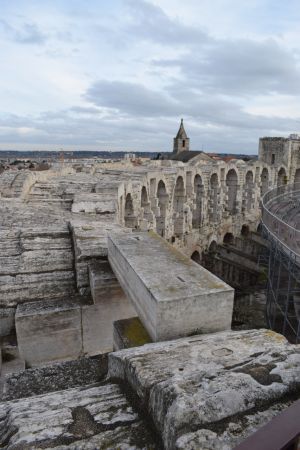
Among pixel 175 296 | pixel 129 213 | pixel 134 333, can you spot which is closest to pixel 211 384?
pixel 175 296

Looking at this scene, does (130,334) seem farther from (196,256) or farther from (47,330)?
(196,256)

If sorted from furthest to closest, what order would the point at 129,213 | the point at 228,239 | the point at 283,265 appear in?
the point at 228,239 → the point at 129,213 → the point at 283,265

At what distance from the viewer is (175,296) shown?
289 cm

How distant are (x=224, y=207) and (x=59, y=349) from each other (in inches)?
739

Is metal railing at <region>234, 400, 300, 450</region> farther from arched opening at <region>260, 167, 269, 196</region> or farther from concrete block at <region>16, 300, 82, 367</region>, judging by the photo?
arched opening at <region>260, 167, 269, 196</region>

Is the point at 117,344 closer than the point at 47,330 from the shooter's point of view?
Yes

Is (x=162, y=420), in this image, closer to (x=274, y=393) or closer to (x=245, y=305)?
(x=274, y=393)

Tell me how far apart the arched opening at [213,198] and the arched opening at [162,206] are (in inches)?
231

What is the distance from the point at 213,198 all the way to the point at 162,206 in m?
6.46

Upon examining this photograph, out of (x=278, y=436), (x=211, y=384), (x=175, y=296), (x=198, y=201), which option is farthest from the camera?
(x=198, y=201)

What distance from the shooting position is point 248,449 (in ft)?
3.53

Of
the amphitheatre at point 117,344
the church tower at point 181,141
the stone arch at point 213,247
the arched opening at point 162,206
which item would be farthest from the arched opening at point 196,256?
the church tower at point 181,141

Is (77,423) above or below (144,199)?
below

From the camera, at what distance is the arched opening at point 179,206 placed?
56.7ft
